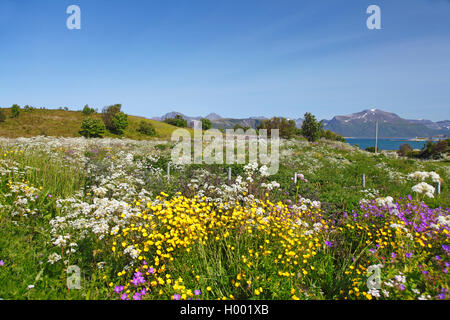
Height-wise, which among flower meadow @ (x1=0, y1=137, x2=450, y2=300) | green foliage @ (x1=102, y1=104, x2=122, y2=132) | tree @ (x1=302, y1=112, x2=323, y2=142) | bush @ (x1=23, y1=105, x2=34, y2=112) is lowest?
flower meadow @ (x1=0, y1=137, x2=450, y2=300)

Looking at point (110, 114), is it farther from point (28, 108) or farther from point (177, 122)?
point (177, 122)

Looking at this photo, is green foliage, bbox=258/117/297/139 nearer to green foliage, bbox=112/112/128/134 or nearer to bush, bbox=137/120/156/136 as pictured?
bush, bbox=137/120/156/136

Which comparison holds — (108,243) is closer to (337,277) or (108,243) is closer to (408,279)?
(337,277)

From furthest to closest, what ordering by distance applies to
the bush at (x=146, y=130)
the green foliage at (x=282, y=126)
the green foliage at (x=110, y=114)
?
1. the bush at (x=146, y=130)
2. the green foliage at (x=110, y=114)
3. the green foliage at (x=282, y=126)

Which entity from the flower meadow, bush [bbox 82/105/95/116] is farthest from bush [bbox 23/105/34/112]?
the flower meadow

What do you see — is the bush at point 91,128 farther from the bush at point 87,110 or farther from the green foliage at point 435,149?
the green foliage at point 435,149

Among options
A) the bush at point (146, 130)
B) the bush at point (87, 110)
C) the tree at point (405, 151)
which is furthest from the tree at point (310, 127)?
the bush at point (87, 110)

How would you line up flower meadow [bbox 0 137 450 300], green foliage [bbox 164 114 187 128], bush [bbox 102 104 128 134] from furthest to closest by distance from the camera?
green foliage [bbox 164 114 187 128]
bush [bbox 102 104 128 134]
flower meadow [bbox 0 137 450 300]

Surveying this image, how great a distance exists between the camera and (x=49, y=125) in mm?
43719

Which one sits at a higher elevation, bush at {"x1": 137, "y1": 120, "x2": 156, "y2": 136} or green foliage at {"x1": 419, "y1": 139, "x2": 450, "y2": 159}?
bush at {"x1": 137, "y1": 120, "x2": 156, "y2": 136}

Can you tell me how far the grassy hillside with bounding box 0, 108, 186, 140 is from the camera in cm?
3953

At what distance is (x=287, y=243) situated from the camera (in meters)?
4.02

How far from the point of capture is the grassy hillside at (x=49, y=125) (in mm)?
39531
